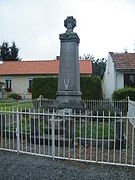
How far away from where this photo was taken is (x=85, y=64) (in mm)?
25484

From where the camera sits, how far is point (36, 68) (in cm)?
2603

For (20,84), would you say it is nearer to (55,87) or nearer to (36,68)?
(36,68)

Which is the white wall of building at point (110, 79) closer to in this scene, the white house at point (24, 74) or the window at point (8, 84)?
the white house at point (24, 74)

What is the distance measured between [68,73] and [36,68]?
17543mm

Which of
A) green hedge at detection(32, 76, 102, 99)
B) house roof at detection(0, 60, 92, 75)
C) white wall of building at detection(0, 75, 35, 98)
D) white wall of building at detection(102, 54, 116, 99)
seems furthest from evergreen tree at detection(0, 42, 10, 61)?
white wall of building at detection(102, 54, 116, 99)

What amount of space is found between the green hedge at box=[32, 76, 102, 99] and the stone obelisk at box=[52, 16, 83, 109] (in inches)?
268

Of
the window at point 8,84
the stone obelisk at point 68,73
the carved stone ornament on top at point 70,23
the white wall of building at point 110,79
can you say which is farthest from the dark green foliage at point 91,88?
the window at point 8,84

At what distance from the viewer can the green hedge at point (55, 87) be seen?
15898 mm

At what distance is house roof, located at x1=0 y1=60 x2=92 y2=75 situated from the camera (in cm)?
2465

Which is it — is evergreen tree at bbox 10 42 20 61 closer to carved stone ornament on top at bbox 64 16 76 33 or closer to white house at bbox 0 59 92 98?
white house at bbox 0 59 92 98

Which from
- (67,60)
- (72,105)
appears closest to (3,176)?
(72,105)

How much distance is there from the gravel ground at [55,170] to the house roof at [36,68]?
19.6 metres

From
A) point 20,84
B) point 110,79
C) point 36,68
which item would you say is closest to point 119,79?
point 110,79

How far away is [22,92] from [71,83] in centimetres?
1829
